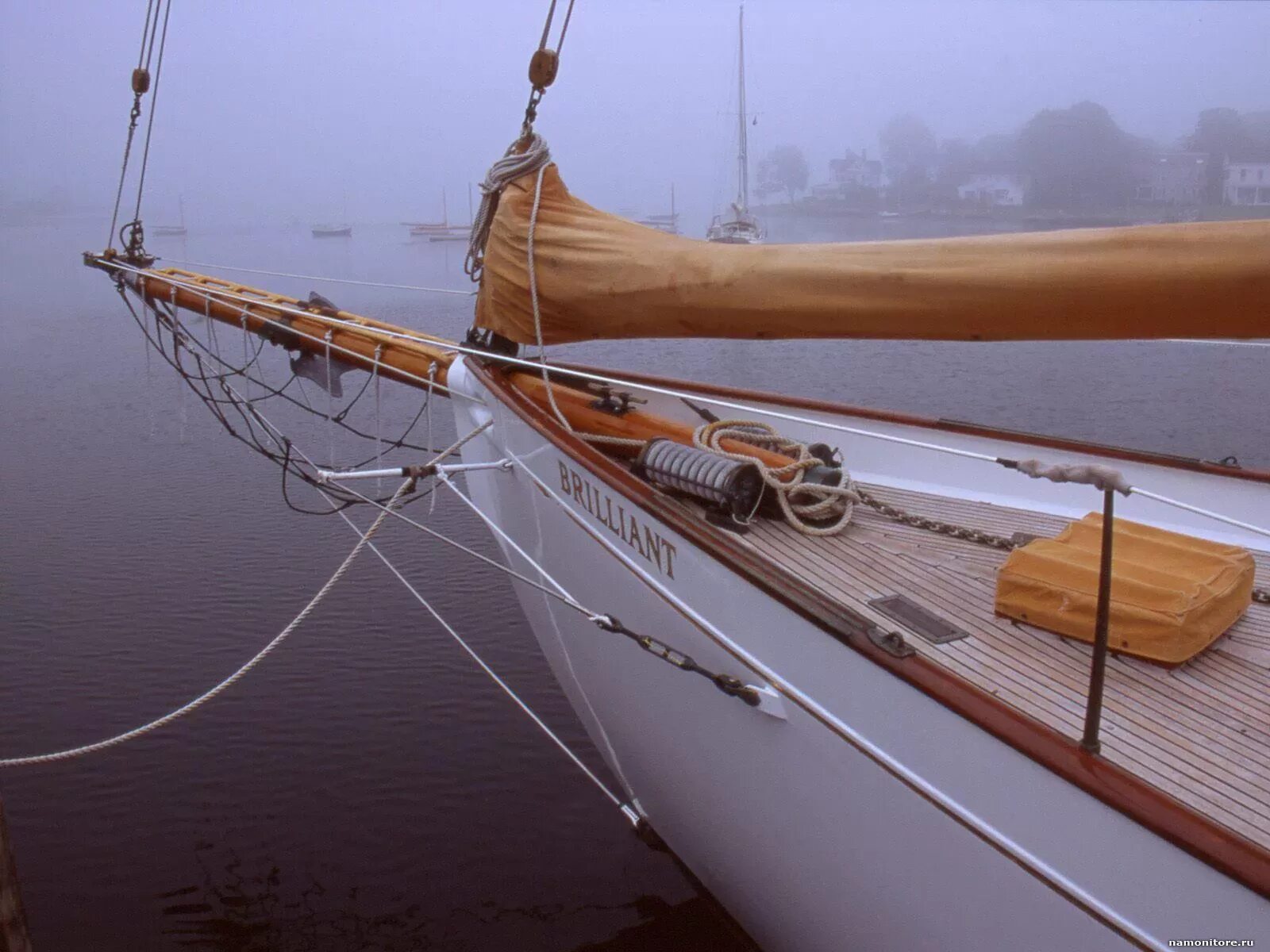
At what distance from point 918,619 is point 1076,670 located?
53 centimetres

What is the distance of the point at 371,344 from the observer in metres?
6.57

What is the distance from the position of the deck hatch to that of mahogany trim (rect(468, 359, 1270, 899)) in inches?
12.4

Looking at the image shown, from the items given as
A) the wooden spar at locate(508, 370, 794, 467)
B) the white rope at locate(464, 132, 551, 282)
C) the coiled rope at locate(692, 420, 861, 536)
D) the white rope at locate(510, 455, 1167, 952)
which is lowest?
the white rope at locate(510, 455, 1167, 952)

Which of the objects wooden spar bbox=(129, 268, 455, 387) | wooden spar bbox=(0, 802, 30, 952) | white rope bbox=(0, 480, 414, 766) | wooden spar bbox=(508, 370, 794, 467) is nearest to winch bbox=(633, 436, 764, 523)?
wooden spar bbox=(508, 370, 794, 467)

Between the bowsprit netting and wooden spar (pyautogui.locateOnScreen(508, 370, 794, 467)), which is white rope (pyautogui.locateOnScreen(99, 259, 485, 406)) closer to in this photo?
the bowsprit netting

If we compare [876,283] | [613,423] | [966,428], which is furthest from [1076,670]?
[966,428]

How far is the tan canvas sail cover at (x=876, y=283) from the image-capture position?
2887 mm

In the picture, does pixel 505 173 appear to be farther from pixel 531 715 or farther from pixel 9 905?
pixel 9 905

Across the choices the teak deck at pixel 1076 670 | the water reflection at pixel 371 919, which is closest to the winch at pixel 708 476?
the teak deck at pixel 1076 670

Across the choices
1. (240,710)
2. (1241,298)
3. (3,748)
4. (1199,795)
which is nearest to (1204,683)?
(1199,795)

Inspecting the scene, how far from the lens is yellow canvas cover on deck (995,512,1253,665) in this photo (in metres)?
3.30

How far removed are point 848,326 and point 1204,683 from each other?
1.62 metres

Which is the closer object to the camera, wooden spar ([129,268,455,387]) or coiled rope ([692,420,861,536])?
coiled rope ([692,420,861,536])

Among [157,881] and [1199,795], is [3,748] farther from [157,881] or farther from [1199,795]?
[1199,795]
